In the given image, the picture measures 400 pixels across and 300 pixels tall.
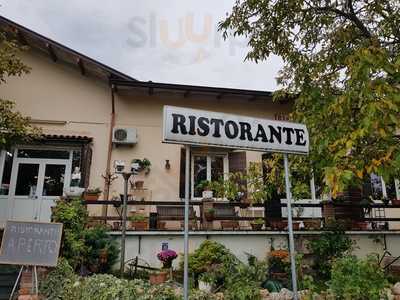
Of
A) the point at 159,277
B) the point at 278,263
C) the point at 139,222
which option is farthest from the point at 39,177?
the point at 278,263

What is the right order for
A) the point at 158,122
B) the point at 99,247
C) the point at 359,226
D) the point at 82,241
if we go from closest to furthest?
1. the point at 82,241
2. the point at 99,247
3. the point at 359,226
4. the point at 158,122

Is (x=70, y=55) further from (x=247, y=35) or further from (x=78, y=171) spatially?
(x=247, y=35)

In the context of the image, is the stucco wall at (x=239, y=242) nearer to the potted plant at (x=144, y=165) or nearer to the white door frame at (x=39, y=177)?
the potted plant at (x=144, y=165)

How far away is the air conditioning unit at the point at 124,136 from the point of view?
9852mm

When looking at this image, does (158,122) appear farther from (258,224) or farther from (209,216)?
(258,224)

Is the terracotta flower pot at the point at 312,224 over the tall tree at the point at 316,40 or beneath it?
beneath

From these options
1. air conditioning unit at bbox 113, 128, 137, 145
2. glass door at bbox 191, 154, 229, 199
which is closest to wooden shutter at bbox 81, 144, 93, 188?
air conditioning unit at bbox 113, 128, 137, 145

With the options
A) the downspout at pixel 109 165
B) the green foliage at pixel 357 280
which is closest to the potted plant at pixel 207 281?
the green foliage at pixel 357 280

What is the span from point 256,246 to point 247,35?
466 cm

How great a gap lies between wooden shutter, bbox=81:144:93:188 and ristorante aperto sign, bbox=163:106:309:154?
735 centimetres

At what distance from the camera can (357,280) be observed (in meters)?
3.66

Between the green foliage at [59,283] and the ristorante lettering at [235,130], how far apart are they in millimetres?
3526

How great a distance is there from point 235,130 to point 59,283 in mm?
4134

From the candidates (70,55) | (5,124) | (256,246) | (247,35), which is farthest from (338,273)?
(70,55)
